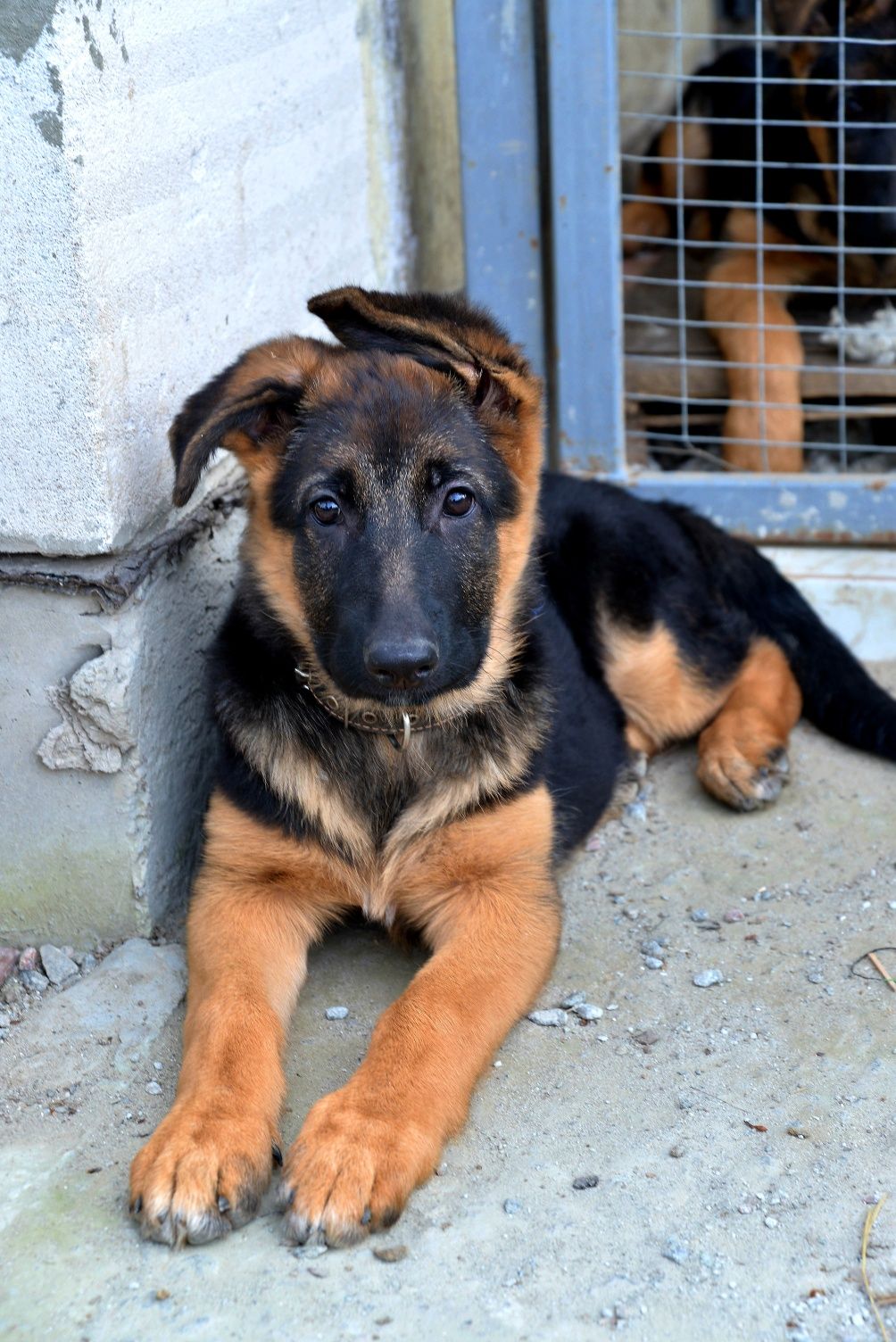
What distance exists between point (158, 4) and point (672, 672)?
2376mm

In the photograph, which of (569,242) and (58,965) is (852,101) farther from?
(58,965)

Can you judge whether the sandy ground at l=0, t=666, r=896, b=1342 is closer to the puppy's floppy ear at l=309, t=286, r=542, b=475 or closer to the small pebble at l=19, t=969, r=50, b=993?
the small pebble at l=19, t=969, r=50, b=993

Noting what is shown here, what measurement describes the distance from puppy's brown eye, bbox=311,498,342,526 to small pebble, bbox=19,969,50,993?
1363 millimetres

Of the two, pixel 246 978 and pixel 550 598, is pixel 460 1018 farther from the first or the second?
pixel 550 598

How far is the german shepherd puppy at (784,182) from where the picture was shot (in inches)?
198

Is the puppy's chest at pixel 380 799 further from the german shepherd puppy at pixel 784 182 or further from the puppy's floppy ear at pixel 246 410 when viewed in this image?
the german shepherd puppy at pixel 784 182

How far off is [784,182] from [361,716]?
324 cm

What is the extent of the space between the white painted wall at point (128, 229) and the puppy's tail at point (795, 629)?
5.18 feet

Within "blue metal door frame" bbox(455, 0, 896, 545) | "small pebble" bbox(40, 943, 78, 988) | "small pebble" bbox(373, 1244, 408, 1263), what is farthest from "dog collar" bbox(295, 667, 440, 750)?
"blue metal door frame" bbox(455, 0, 896, 545)

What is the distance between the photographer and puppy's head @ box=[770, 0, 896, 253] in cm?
500

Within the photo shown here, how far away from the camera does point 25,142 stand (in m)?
3.08

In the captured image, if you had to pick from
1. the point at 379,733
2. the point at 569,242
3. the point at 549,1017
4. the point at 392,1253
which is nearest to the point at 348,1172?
the point at 392,1253

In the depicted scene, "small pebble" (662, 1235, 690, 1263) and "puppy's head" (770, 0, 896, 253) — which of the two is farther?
"puppy's head" (770, 0, 896, 253)

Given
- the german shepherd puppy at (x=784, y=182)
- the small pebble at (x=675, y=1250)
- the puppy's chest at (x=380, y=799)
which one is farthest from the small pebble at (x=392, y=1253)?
the german shepherd puppy at (x=784, y=182)
